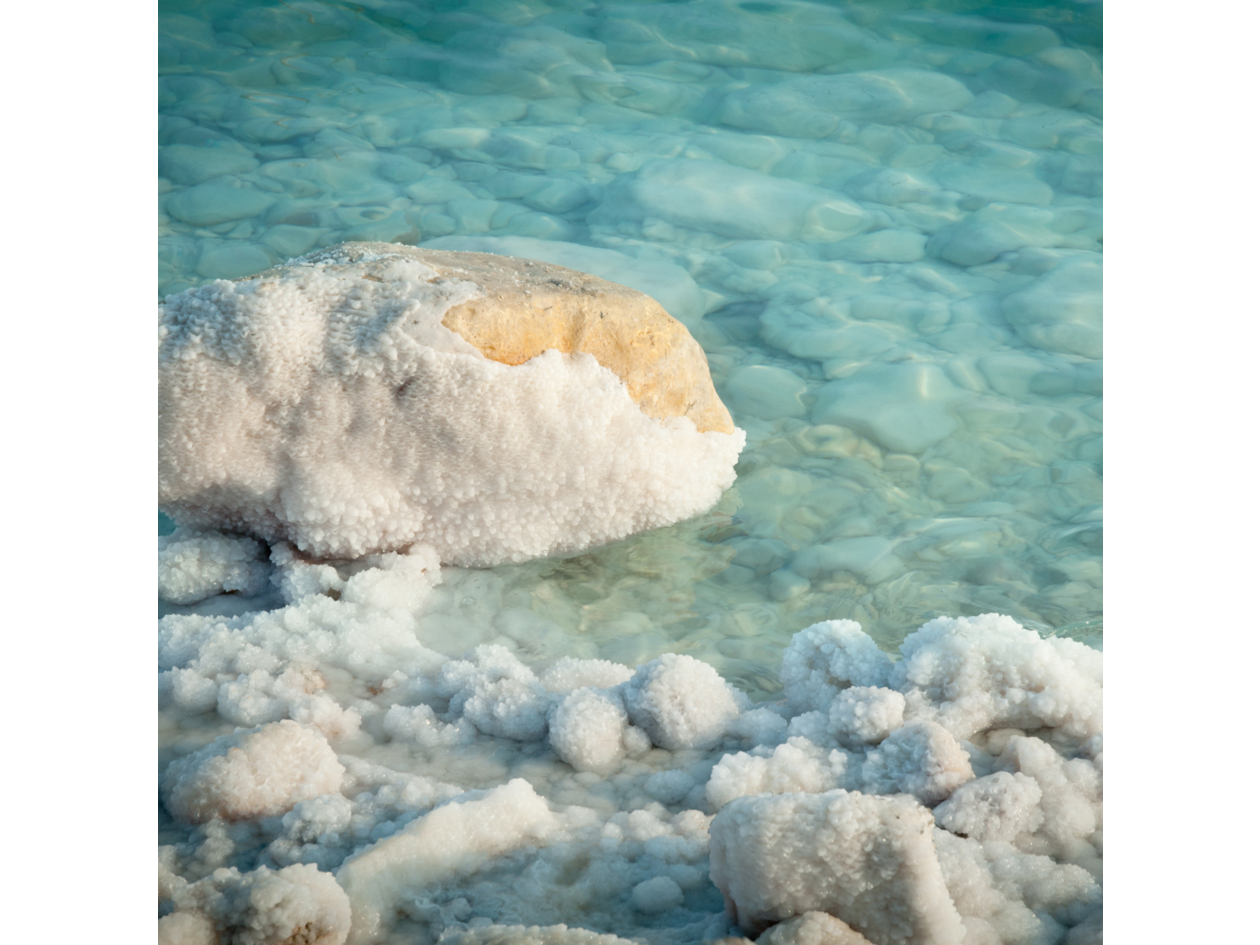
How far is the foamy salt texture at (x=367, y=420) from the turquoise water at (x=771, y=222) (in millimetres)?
178

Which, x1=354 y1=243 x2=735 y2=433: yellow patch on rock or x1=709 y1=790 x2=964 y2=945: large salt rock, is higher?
x1=354 y1=243 x2=735 y2=433: yellow patch on rock

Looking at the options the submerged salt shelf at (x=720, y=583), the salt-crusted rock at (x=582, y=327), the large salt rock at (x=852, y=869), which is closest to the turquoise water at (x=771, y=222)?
the submerged salt shelf at (x=720, y=583)

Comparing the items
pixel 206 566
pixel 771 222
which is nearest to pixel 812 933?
pixel 206 566

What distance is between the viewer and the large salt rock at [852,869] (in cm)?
107

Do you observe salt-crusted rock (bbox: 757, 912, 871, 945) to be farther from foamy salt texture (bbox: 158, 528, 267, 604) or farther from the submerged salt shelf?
foamy salt texture (bbox: 158, 528, 267, 604)

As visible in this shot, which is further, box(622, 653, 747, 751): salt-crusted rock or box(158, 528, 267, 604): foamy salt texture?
box(158, 528, 267, 604): foamy salt texture

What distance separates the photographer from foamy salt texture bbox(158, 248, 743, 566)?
1938 millimetres

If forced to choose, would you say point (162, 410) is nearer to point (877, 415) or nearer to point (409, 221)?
point (877, 415)

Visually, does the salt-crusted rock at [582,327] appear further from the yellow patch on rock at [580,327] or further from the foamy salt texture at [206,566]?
the foamy salt texture at [206,566]

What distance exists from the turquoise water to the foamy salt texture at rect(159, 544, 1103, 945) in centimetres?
26

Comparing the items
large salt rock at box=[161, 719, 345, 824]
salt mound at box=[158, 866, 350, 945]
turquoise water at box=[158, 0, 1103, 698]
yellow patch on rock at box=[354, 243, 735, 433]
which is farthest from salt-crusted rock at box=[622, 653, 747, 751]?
yellow patch on rock at box=[354, 243, 735, 433]

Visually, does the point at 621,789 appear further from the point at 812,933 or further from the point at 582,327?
the point at 582,327
